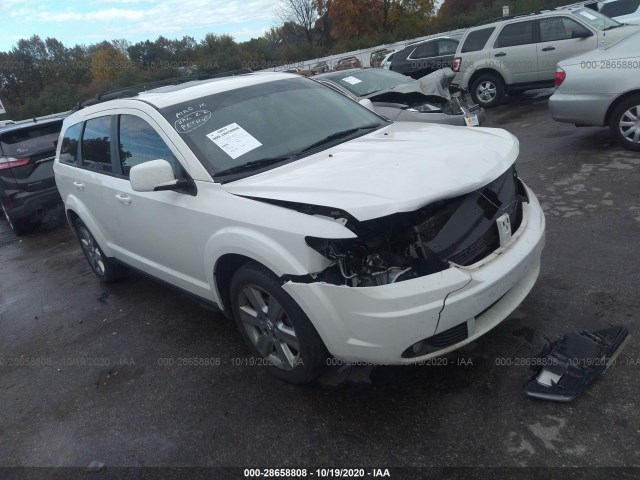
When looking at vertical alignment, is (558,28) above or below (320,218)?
above

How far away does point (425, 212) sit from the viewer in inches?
102

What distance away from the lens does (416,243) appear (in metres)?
2.50

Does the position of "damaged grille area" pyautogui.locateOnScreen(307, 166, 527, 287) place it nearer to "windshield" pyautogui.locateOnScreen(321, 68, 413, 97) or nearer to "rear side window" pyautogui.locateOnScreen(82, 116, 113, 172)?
"rear side window" pyautogui.locateOnScreen(82, 116, 113, 172)

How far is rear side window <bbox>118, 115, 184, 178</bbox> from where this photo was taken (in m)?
3.26

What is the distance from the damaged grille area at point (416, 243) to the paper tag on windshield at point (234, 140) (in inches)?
41.8

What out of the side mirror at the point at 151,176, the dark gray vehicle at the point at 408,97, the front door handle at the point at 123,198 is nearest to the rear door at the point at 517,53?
the dark gray vehicle at the point at 408,97

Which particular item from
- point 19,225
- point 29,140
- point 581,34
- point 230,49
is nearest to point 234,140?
point 29,140

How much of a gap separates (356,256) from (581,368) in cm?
133

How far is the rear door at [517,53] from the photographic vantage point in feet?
32.9

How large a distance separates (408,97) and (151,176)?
204 inches

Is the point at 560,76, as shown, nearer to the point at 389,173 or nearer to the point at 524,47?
the point at 524,47

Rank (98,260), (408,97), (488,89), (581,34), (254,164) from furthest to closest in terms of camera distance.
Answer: (488,89) → (581,34) → (408,97) → (98,260) → (254,164)

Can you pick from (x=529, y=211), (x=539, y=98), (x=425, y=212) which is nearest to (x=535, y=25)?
(x=539, y=98)

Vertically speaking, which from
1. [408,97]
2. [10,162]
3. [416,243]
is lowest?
[416,243]
